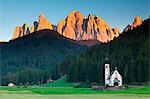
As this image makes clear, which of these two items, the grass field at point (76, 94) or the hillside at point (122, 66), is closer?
the grass field at point (76, 94)

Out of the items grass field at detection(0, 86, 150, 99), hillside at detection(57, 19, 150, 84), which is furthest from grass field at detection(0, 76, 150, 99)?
hillside at detection(57, 19, 150, 84)

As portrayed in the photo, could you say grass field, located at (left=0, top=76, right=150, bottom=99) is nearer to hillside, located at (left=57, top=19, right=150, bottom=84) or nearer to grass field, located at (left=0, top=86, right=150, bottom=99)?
grass field, located at (left=0, top=86, right=150, bottom=99)

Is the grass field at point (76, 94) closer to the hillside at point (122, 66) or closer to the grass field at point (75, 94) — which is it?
the grass field at point (75, 94)

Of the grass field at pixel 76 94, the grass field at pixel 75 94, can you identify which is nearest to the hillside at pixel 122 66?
the grass field at pixel 75 94

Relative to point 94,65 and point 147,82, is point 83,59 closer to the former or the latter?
point 94,65

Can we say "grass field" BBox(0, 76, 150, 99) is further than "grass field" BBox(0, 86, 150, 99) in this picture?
Yes

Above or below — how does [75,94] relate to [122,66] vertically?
below

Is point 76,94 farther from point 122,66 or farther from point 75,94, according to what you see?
point 122,66

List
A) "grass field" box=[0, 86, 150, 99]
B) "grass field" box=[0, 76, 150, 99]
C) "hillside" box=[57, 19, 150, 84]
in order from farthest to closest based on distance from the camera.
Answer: "hillside" box=[57, 19, 150, 84]
"grass field" box=[0, 76, 150, 99]
"grass field" box=[0, 86, 150, 99]

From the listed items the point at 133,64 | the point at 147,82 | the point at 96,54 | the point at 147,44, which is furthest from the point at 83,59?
the point at 147,82

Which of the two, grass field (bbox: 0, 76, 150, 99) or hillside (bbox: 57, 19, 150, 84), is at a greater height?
hillside (bbox: 57, 19, 150, 84)

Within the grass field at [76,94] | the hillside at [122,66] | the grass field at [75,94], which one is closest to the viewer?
the grass field at [76,94]

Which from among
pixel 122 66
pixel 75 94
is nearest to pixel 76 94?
pixel 75 94

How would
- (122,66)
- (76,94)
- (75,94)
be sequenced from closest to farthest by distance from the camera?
1. (76,94)
2. (75,94)
3. (122,66)
